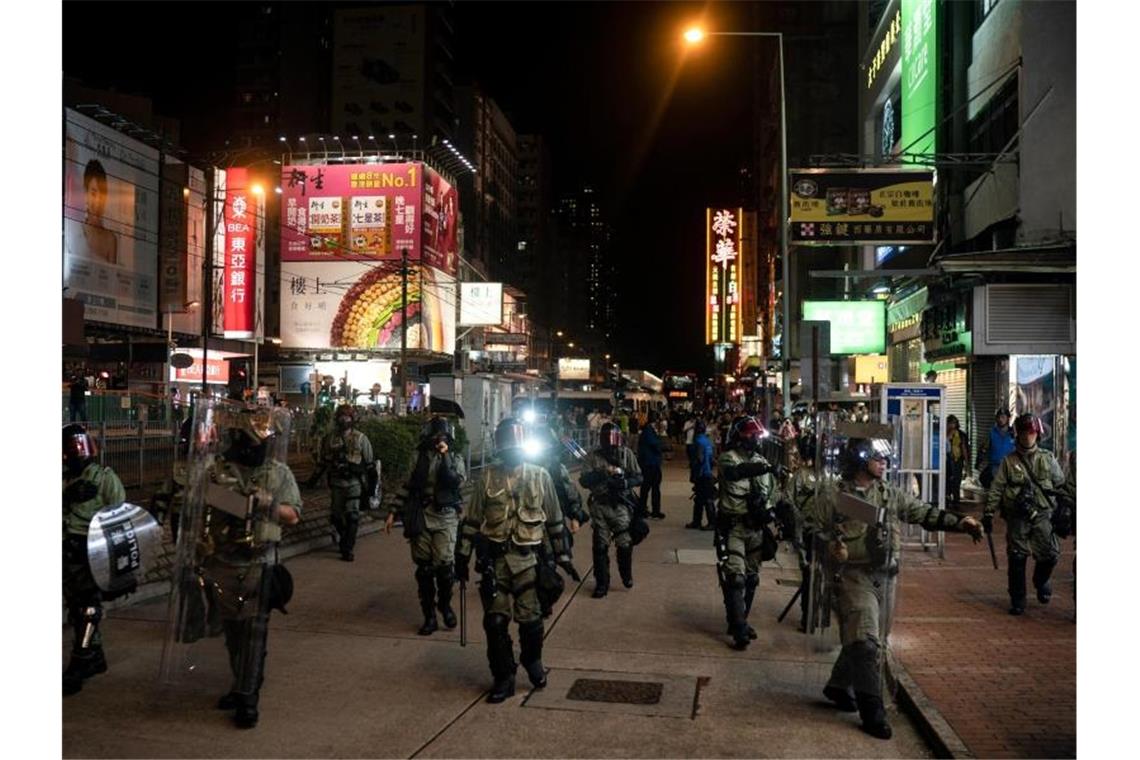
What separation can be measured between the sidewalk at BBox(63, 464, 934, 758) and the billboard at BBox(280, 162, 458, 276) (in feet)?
125

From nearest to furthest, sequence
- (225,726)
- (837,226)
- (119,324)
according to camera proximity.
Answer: (225,726)
(837,226)
(119,324)

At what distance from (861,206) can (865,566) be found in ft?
51.7

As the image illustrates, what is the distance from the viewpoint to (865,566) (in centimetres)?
590

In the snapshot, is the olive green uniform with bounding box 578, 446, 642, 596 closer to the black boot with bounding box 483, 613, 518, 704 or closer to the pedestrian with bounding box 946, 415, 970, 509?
the black boot with bounding box 483, 613, 518, 704

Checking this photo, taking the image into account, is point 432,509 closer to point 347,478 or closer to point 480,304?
point 347,478

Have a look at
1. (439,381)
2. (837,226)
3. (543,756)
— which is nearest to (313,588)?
(543,756)

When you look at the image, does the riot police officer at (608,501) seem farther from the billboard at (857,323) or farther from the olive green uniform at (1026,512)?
the billboard at (857,323)

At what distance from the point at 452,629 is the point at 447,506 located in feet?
3.55

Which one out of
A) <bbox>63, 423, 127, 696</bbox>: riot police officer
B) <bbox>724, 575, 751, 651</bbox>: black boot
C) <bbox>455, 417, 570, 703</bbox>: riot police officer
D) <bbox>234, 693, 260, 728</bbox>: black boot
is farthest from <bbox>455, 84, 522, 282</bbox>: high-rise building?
<bbox>234, 693, 260, 728</bbox>: black boot

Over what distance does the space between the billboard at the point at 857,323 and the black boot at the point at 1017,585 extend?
17721 millimetres

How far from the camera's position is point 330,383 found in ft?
115

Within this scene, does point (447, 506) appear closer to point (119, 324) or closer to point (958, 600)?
point (958, 600)

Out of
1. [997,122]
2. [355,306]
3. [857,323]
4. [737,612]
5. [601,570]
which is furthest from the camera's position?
[355,306]

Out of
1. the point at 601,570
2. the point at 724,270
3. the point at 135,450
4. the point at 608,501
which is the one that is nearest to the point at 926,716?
the point at 601,570
